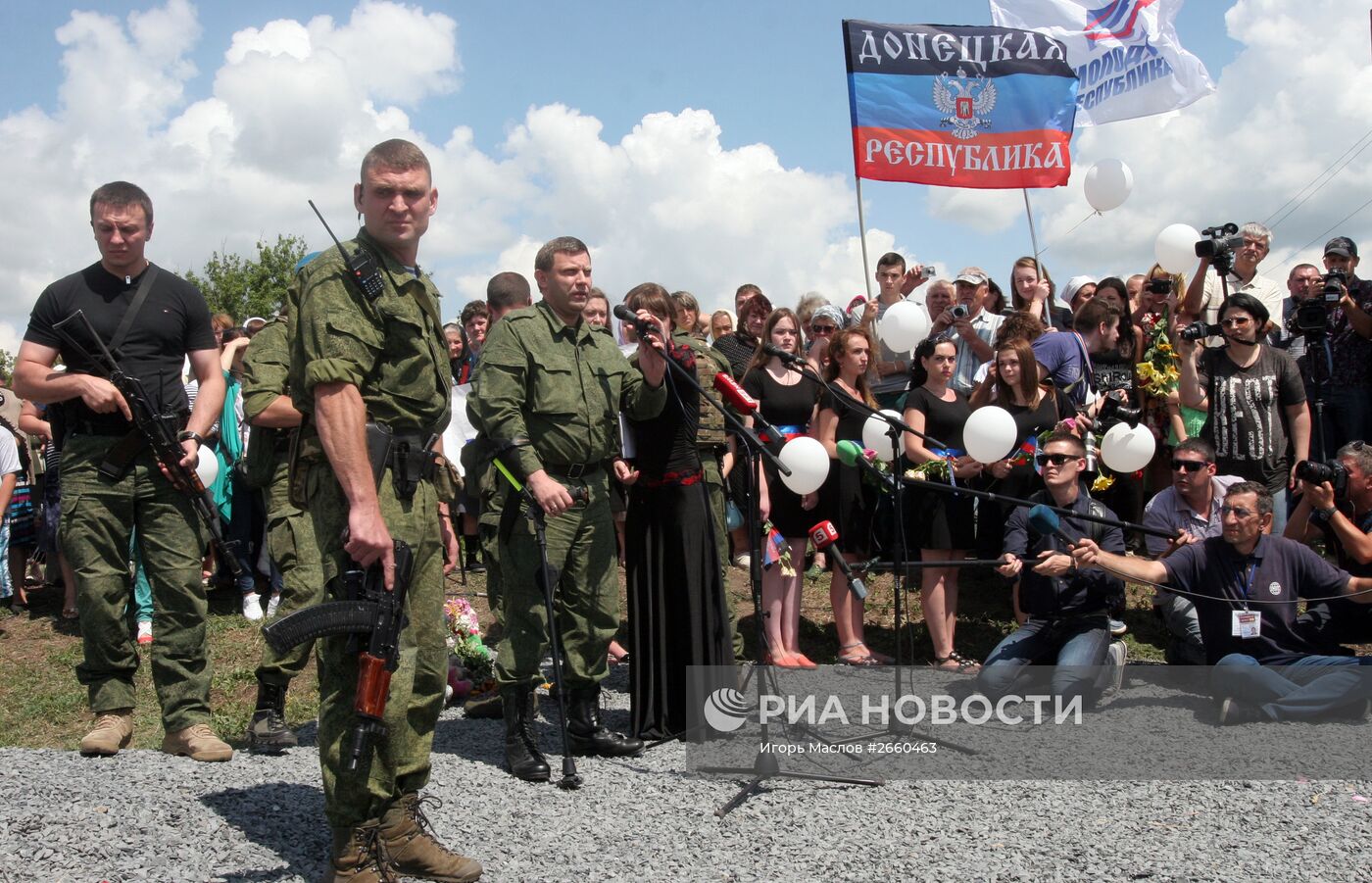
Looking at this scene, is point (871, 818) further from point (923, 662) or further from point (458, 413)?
point (458, 413)

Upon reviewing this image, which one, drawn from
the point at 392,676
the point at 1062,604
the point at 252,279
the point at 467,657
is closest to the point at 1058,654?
the point at 1062,604

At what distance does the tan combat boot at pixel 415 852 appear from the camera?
131 inches

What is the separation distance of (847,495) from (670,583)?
212 centimetres

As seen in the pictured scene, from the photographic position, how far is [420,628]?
339cm

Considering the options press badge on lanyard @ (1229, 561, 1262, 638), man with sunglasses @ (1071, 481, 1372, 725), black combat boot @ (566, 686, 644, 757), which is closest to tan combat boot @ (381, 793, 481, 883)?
black combat boot @ (566, 686, 644, 757)

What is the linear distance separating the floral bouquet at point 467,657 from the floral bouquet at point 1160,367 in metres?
4.59

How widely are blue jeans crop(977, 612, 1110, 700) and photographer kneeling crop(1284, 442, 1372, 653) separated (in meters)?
1.07

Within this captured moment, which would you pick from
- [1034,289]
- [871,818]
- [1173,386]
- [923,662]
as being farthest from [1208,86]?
[871,818]

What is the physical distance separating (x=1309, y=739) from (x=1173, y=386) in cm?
287

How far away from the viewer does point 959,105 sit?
9656 millimetres

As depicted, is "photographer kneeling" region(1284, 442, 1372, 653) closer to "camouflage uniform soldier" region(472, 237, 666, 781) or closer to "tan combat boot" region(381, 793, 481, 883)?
"camouflage uniform soldier" region(472, 237, 666, 781)

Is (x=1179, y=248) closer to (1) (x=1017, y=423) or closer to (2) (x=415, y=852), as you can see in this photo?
(1) (x=1017, y=423)

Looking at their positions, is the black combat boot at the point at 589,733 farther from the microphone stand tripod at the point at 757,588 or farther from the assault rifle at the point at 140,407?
the assault rifle at the point at 140,407

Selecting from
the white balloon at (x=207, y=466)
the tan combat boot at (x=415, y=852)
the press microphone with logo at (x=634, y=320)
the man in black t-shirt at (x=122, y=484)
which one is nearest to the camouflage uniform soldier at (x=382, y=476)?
the tan combat boot at (x=415, y=852)
